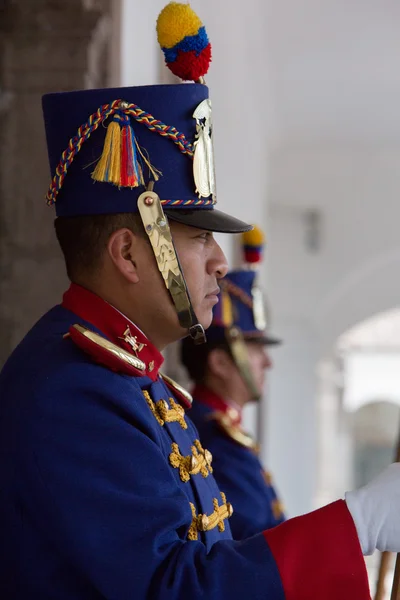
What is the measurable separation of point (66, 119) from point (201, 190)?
259mm

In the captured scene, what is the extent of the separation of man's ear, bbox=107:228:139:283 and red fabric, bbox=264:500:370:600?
1.59 feet

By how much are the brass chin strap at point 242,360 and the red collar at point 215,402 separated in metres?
0.09

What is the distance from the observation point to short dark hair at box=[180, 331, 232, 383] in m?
3.41

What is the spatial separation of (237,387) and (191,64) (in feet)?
5.79

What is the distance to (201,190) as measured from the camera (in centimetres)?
175

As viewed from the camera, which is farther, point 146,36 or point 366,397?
point 366,397

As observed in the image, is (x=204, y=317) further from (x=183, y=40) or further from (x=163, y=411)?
(x=183, y=40)

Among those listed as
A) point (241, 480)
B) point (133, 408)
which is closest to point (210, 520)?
point (133, 408)

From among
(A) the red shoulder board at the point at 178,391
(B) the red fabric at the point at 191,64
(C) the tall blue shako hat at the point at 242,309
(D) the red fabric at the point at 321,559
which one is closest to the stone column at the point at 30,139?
(A) the red shoulder board at the point at 178,391

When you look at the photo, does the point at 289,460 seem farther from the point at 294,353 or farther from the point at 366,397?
the point at 366,397

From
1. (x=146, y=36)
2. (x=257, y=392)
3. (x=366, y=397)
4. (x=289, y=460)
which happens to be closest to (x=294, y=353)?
(x=289, y=460)

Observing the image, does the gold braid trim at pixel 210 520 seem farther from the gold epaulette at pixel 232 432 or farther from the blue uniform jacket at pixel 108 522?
the gold epaulette at pixel 232 432

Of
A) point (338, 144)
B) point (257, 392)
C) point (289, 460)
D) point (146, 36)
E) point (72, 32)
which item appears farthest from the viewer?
point (289, 460)

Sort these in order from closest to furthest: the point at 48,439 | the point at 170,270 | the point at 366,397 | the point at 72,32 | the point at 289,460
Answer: the point at 48,439
the point at 170,270
the point at 72,32
the point at 289,460
the point at 366,397
